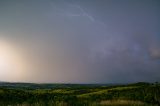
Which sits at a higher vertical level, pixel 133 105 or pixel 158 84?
pixel 158 84

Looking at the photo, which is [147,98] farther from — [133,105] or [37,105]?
[37,105]

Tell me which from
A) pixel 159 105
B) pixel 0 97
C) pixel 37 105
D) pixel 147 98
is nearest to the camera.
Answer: pixel 37 105

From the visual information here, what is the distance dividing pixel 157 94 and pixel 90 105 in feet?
27.1

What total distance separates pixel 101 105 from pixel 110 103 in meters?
2.11

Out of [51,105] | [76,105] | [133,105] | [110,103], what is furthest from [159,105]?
[51,105]

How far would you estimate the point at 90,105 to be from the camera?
77.7 ft

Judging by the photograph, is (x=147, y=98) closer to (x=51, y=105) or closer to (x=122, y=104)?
(x=122, y=104)

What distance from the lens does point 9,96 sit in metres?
42.4

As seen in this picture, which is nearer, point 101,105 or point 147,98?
point 101,105

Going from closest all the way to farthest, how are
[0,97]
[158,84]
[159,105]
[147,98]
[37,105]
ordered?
1. [37,105]
2. [159,105]
3. [147,98]
4. [158,84]
5. [0,97]

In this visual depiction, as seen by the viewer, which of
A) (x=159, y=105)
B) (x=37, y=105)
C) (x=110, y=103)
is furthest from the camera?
(x=110, y=103)

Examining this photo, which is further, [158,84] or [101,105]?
[158,84]

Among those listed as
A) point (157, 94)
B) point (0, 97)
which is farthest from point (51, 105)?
point (0, 97)

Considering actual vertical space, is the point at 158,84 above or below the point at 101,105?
above
